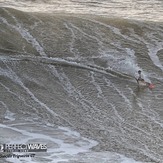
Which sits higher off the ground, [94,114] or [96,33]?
[96,33]

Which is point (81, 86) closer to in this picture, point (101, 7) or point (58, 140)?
point (58, 140)

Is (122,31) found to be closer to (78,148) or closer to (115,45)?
(115,45)

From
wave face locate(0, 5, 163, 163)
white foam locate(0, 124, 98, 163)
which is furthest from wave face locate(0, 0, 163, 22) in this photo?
white foam locate(0, 124, 98, 163)

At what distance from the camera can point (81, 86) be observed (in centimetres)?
1379

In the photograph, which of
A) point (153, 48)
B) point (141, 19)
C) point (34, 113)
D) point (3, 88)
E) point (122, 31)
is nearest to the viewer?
point (34, 113)

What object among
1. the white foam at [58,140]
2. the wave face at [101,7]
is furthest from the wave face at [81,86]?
the wave face at [101,7]

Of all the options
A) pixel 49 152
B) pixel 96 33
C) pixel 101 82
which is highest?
pixel 96 33

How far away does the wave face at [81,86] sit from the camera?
34.8 feet

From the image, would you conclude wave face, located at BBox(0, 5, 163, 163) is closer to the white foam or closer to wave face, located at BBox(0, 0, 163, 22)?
the white foam

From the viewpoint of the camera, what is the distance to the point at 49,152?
997 cm

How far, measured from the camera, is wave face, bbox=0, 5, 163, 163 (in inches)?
417

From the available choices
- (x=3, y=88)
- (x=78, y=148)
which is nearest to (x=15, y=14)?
(x=3, y=88)

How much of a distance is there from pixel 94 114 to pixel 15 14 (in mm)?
7106

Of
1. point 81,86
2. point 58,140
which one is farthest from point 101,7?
point 58,140
